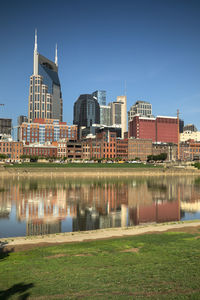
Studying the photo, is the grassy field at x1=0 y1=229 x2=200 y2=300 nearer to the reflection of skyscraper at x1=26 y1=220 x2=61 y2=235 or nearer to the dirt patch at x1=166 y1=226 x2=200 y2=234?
the dirt patch at x1=166 y1=226 x2=200 y2=234

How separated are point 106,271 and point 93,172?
13873 cm

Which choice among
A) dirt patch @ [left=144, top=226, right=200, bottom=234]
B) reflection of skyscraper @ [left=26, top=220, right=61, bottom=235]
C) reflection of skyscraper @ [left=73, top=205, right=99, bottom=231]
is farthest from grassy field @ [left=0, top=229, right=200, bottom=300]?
reflection of skyscraper @ [left=73, top=205, right=99, bottom=231]

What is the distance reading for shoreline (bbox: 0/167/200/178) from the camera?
139 metres

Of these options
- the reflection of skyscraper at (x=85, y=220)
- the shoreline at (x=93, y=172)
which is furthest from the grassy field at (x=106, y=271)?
the shoreline at (x=93, y=172)

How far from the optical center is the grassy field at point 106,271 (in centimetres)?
1235

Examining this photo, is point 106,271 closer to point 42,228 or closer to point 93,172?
point 42,228

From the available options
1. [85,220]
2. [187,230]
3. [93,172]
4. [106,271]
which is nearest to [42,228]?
[85,220]

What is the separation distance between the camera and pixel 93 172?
504ft

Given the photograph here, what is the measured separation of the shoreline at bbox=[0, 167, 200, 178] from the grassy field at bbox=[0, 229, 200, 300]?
12144 cm

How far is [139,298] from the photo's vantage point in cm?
1175

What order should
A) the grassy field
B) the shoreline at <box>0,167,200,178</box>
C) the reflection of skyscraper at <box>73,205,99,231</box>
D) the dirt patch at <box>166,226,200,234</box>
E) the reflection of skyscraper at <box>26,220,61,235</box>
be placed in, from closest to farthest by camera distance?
the grassy field → the dirt patch at <box>166,226,200,234</box> → the reflection of skyscraper at <box>26,220,61,235</box> → the reflection of skyscraper at <box>73,205,99,231</box> → the shoreline at <box>0,167,200,178</box>

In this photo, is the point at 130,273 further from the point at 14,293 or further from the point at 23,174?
the point at 23,174

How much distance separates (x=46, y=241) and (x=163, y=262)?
399 inches

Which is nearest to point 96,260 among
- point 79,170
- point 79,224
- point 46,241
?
point 46,241
